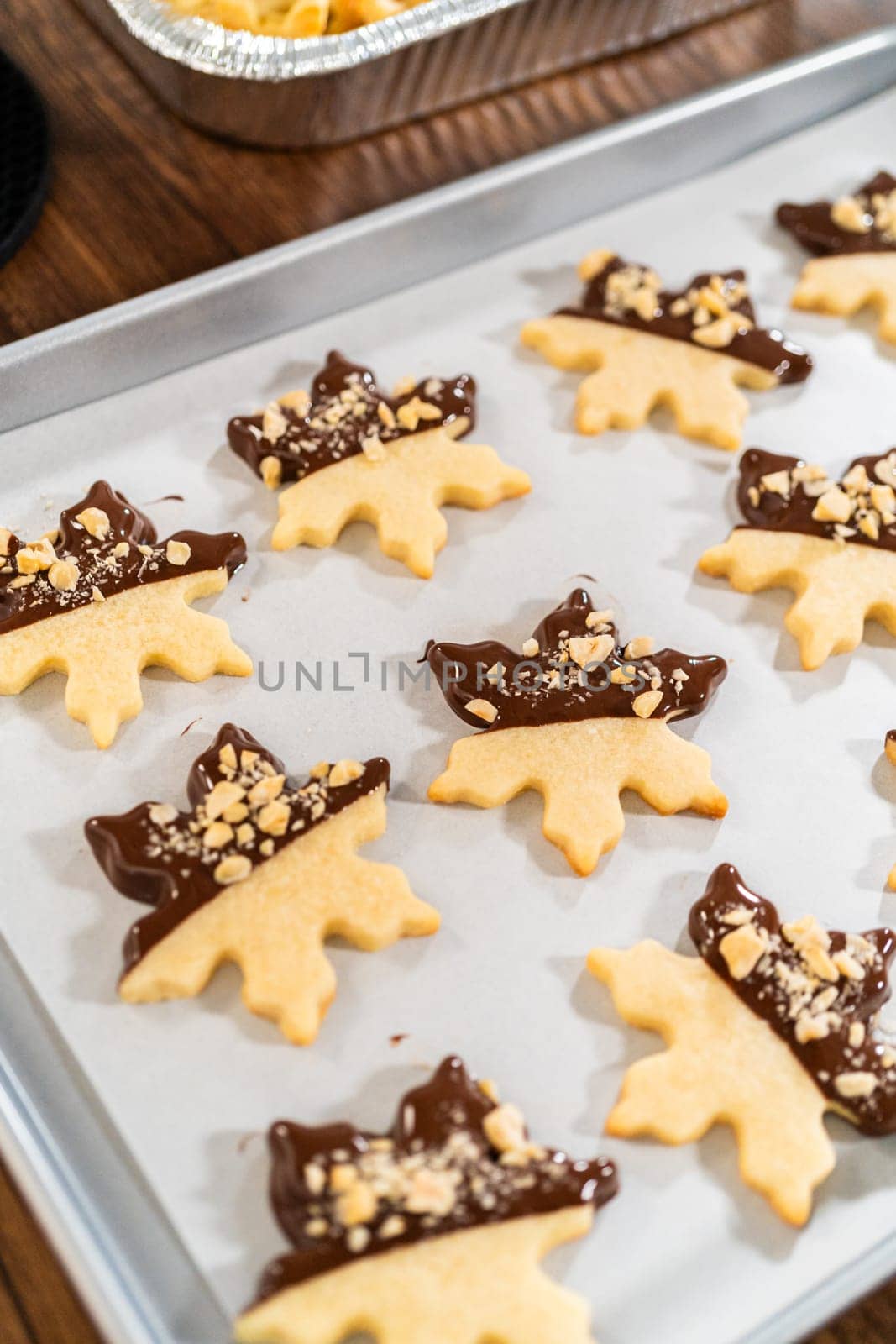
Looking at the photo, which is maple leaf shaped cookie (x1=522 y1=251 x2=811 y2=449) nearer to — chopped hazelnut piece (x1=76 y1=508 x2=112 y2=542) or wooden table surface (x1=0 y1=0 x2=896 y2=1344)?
wooden table surface (x1=0 y1=0 x2=896 y2=1344)

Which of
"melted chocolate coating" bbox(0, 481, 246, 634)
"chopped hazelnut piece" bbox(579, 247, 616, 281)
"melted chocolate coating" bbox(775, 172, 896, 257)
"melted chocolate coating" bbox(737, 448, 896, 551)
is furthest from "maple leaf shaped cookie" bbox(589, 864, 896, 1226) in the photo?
"melted chocolate coating" bbox(775, 172, 896, 257)

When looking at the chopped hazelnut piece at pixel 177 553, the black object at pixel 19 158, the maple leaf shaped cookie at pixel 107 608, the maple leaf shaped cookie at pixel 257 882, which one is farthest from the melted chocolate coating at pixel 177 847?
the black object at pixel 19 158

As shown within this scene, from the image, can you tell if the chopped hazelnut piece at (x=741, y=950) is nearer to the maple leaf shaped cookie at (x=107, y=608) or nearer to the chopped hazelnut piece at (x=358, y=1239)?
the chopped hazelnut piece at (x=358, y=1239)

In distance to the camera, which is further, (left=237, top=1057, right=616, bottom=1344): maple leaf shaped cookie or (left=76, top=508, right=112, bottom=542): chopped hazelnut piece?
(left=76, top=508, right=112, bottom=542): chopped hazelnut piece

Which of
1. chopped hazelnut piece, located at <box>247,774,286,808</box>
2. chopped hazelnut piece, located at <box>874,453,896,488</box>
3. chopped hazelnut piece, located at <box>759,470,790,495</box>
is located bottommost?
chopped hazelnut piece, located at <box>874,453,896,488</box>

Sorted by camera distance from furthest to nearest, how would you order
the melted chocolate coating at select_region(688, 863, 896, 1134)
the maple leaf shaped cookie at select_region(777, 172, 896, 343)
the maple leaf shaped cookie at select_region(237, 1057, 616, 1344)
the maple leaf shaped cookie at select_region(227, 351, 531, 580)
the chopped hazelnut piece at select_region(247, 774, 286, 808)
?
the maple leaf shaped cookie at select_region(777, 172, 896, 343)
the maple leaf shaped cookie at select_region(227, 351, 531, 580)
the chopped hazelnut piece at select_region(247, 774, 286, 808)
the melted chocolate coating at select_region(688, 863, 896, 1134)
the maple leaf shaped cookie at select_region(237, 1057, 616, 1344)

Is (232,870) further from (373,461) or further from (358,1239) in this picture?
(373,461)

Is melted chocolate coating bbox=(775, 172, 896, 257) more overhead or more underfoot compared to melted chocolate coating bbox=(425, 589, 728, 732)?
more overhead
